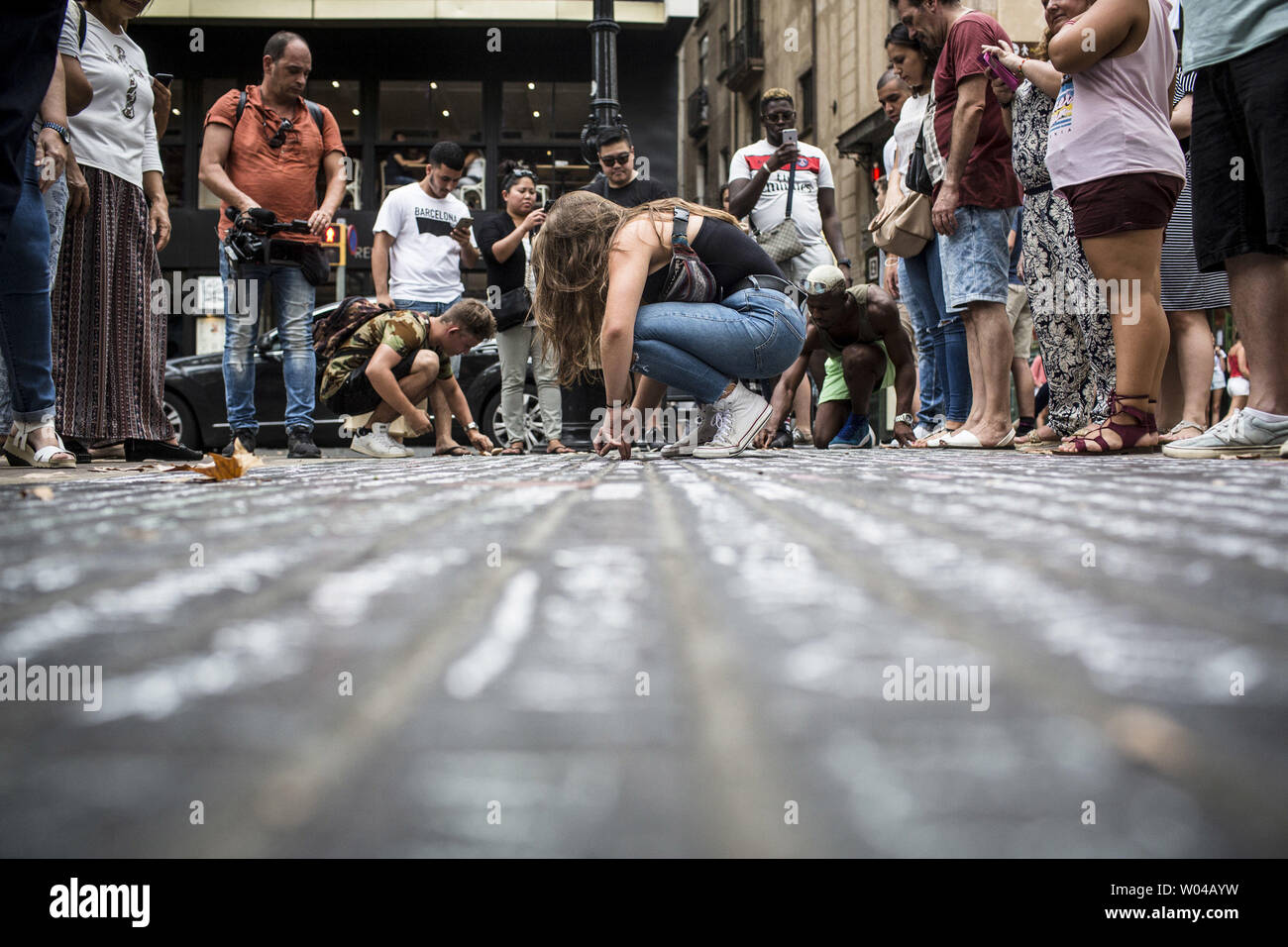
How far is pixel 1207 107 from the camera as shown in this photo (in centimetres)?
242

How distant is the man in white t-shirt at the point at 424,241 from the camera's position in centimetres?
508

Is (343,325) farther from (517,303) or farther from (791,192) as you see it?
(791,192)

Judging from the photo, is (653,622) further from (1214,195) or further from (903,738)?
(1214,195)

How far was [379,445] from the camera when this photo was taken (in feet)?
15.9

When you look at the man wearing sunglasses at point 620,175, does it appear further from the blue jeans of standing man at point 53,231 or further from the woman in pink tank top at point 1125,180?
the blue jeans of standing man at point 53,231

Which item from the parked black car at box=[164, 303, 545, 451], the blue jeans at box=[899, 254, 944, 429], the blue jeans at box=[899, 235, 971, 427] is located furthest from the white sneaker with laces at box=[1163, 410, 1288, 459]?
the parked black car at box=[164, 303, 545, 451]

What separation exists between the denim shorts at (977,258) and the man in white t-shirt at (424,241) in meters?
2.61

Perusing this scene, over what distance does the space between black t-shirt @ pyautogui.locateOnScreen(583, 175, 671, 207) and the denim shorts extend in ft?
4.85

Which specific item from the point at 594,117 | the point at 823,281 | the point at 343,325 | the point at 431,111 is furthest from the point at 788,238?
the point at 431,111

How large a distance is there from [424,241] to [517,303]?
70cm

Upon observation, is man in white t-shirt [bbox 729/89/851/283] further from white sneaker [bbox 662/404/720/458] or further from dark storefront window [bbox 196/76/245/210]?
dark storefront window [bbox 196/76/245/210]

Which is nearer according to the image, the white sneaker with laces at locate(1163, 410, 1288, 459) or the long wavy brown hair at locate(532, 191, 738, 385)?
the white sneaker with laces at locate(1163, 410, 1288, 459)

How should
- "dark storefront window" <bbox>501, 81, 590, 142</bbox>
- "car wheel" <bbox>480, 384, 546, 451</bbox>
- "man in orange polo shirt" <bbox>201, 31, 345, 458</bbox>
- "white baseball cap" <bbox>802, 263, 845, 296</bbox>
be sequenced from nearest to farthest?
1. "man in orange polo shirt" <bbox>201, 31, 345, 458</bbox>
2. "white baseball cap" <bbox>802, 263, 845, 296</bbox>
3. "car wheel" <bbox>480, 384, 546, 451</bbox>
4. "dark storefront window" <bbox>501, 81, 590, 142</bbox>

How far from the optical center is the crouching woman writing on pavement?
294 cm
